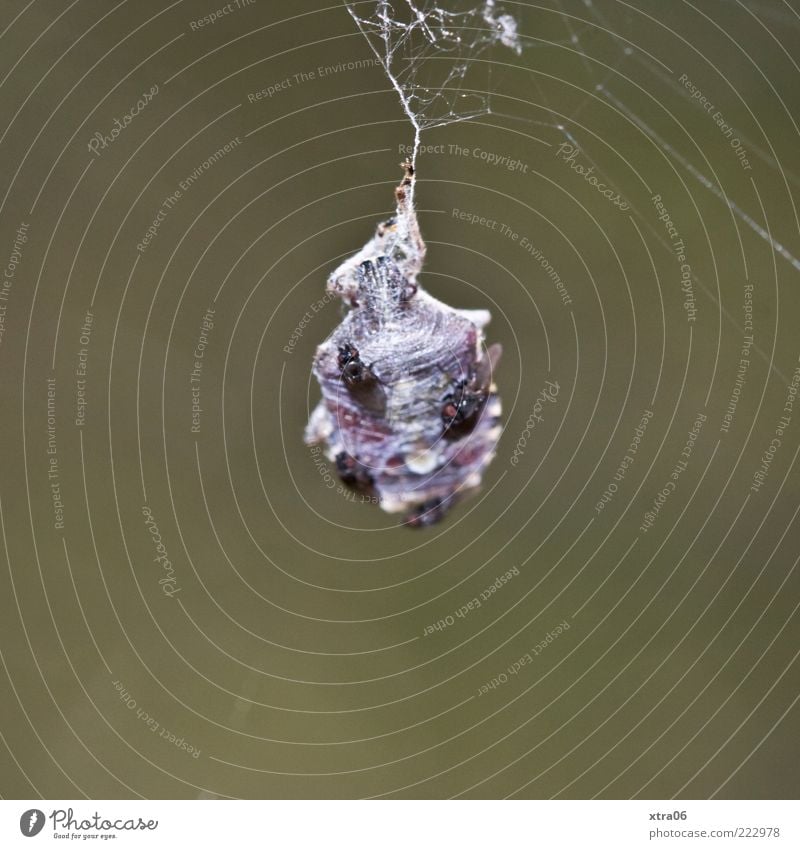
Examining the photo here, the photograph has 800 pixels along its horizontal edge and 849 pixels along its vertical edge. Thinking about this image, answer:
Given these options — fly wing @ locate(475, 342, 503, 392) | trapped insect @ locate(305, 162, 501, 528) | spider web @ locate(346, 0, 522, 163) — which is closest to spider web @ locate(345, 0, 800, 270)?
spider web @ locate(346, 0, 522, 163)

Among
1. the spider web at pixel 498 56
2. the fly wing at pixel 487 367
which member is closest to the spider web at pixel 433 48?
the spider web at pixel 498 56

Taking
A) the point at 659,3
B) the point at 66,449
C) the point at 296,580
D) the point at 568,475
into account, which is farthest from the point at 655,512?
the point at 66,449

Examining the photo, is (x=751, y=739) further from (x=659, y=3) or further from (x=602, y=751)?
(x=659, y=3)

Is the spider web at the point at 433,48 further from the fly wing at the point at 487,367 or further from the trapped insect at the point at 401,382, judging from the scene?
the fly wing at the point at 487,367

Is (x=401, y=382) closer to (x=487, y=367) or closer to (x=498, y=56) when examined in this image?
(x=487, y=367)

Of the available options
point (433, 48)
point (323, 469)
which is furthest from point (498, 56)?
point (323, 469)

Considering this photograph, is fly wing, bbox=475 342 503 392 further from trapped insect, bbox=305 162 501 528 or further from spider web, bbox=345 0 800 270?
spider web, bbox=345 0 800 270
